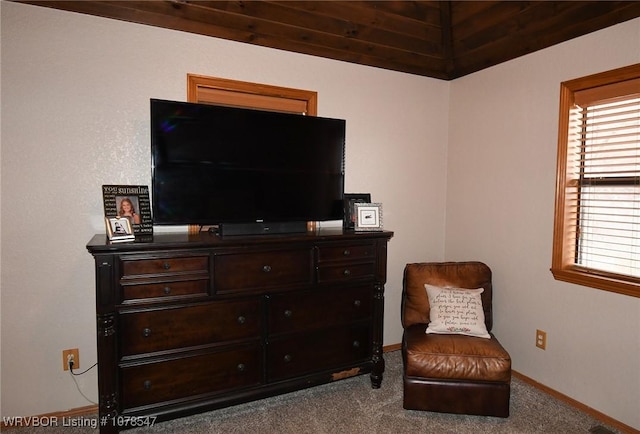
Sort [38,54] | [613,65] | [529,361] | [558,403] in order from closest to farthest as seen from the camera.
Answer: [38,54], [613,65], [558,403], [529,361]

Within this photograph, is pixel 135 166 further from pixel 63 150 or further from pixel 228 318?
pixel 228 318

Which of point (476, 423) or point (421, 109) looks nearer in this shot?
point (476, 423)

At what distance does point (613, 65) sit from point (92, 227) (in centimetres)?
333

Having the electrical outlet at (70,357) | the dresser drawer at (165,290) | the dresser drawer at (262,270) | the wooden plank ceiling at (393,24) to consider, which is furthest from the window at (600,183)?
the electrical outlet at (70,357)

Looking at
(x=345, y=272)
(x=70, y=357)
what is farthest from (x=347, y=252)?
(x=70, y=357)

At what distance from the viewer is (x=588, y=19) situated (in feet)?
7.80

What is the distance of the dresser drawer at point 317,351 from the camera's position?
2393mm

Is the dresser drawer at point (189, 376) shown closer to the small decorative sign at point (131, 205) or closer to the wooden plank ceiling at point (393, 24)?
the small decorative sign at point (131, 205)

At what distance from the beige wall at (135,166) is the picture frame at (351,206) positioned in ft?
0.64

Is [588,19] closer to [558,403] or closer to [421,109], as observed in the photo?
[421,109]

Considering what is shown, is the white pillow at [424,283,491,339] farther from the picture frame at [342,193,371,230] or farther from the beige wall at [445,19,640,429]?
the picture frame at [342,193,371,230]

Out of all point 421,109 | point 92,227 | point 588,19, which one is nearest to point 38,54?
point 92,227

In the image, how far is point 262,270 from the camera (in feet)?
7.52

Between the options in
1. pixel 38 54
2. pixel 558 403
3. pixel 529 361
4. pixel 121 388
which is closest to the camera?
pixel 121 388
